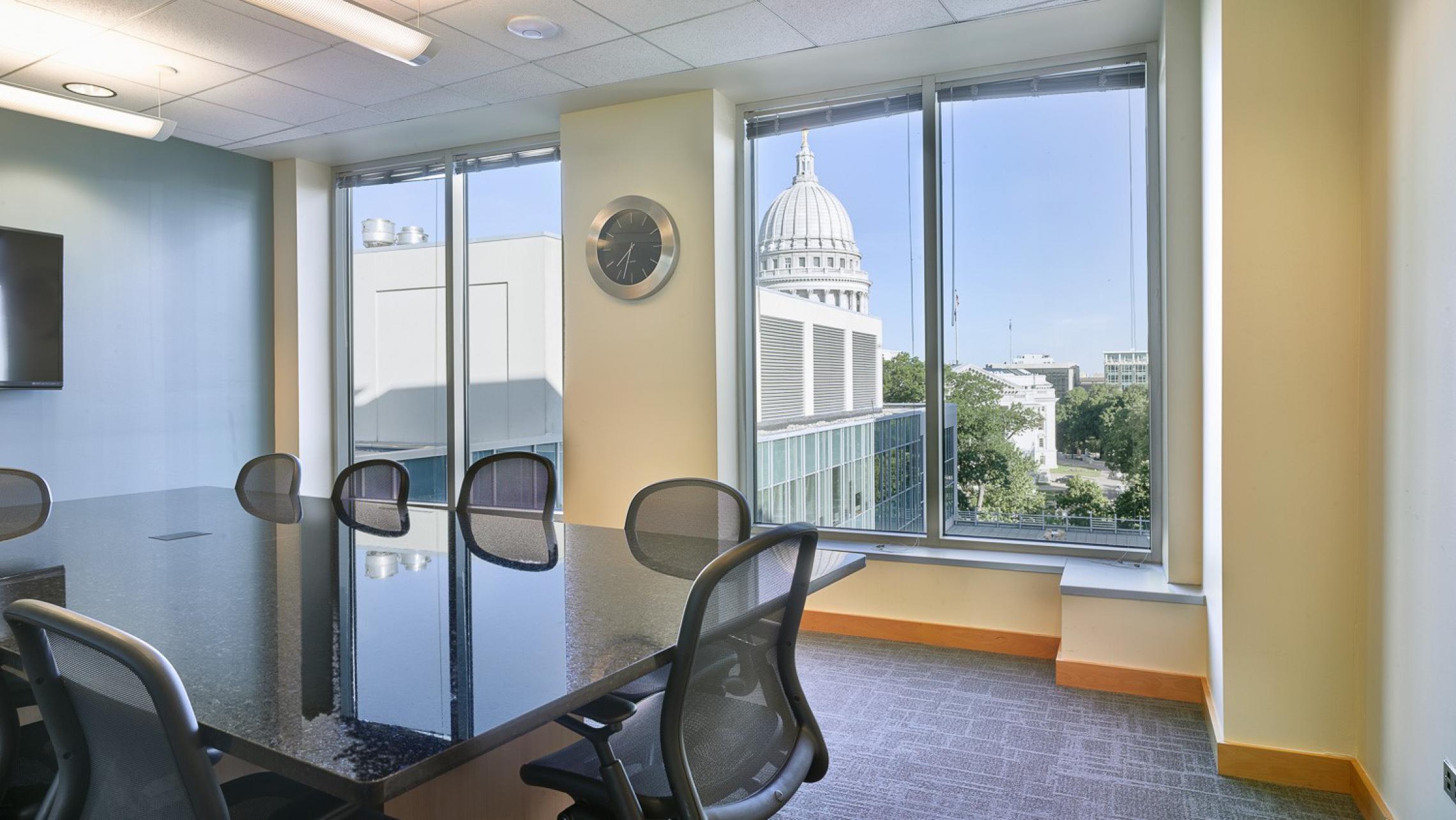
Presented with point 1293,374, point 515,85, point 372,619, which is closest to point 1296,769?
point 1293,374

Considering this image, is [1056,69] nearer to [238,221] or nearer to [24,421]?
[238,221]

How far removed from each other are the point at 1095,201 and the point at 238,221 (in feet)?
15.9

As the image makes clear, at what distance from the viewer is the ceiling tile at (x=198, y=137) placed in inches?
186

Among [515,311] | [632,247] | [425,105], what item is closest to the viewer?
[425,105]

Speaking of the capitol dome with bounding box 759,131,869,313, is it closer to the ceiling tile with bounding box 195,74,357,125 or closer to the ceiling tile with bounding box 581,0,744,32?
the ceiling tile with bounding box 581,0,744,32

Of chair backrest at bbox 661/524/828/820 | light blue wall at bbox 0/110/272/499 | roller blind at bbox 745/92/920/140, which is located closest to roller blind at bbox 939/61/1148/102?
roller blind at bbox 745/92/920/140

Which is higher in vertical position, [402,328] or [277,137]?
[277,137]

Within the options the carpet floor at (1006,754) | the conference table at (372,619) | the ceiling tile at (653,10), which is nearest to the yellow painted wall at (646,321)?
the ceiling tile at (653,10)

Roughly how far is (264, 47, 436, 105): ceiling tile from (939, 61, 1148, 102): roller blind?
2442 millimetres

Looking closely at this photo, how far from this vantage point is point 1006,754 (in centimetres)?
271

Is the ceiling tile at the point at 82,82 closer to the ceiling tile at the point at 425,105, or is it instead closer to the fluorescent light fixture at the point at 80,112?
the fluorescent light fixture at the point at 80,112

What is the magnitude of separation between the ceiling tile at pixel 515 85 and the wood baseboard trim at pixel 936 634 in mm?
2691

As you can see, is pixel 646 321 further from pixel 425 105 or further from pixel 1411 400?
pixel 1411 400

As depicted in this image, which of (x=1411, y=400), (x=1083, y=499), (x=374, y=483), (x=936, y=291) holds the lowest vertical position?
(x=1083, y=499)
